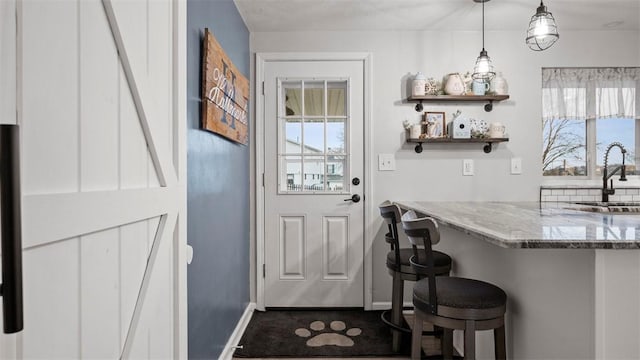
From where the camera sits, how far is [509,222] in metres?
1.50

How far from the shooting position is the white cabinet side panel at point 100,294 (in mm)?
729

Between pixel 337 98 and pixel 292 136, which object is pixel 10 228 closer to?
pixel 292 136

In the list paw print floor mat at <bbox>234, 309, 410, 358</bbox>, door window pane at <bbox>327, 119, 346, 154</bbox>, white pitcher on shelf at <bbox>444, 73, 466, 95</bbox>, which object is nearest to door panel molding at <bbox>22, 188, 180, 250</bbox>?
paw print floor mat at <bbox>234, 309, 410, 358</bbox>

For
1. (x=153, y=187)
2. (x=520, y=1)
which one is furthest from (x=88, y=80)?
(x=520, y=1)

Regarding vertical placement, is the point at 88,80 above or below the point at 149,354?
above

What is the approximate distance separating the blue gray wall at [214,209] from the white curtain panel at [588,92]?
8.23 ft

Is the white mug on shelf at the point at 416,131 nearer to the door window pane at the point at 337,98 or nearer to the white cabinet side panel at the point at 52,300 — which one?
the door window pane at the point at 337,98

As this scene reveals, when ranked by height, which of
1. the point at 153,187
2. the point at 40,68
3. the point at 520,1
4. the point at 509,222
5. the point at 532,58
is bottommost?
the point at 509,222

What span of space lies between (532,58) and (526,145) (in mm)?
710

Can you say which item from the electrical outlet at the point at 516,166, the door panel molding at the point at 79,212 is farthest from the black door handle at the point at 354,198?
the door panel molding at the point at 79,212

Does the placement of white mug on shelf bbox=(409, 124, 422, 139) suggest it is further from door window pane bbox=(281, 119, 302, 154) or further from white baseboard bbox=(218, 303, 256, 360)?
white baseboard bbox=(218, 303, 256, 360)

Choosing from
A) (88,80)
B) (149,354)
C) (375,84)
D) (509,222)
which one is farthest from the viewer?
(375,84)

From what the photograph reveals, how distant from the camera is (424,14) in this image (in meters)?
2.76

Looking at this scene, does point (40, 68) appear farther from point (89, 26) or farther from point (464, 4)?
point (464, 4)
